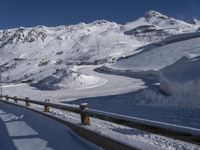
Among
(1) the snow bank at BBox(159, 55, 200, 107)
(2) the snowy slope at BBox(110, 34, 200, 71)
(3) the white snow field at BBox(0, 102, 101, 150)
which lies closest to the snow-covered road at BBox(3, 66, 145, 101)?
(1) the snow bank at BBox(159, 55, 200, 107)

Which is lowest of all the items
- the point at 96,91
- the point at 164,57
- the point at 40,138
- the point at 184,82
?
the point at 96,91

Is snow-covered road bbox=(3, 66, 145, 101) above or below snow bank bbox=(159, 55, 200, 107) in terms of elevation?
below

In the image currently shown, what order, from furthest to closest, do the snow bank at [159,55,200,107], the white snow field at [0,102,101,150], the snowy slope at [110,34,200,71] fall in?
the snowy slope at [110,34,200,71] < the snow bank at [159,55,200,107] < the white snow field at [0,102,101,150]

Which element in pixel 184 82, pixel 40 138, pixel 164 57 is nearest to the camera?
pixel 40 138

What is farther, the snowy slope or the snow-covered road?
the snowy slope

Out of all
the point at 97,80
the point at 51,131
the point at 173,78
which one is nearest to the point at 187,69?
the point at 173,78

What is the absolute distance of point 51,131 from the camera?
12.7m

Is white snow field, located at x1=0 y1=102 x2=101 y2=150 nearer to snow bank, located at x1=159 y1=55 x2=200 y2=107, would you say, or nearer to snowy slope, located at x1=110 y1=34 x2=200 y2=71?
snow bank, located at x1=159 y1=55 x2=200 y2=107

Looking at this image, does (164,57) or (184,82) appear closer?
(184,82)

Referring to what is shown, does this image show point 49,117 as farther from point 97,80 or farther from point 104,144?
point 97,80

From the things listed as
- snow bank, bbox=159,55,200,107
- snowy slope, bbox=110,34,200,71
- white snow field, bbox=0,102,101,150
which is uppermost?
snowy slope, bbox=110,34,200,71

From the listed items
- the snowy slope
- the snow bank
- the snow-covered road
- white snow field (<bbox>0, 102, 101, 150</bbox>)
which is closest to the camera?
white snow field (<bbox>0, 102, 101, 150</bbox>)

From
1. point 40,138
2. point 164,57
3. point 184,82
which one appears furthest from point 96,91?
point 40,138

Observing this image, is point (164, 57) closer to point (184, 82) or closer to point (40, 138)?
point (184, 82)
